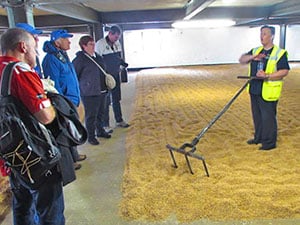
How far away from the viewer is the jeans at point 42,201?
Answer: 1.43 m

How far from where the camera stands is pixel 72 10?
437 centimetres

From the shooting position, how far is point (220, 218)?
2045 millimetres

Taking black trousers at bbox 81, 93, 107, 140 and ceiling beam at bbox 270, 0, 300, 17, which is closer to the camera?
black trousers at bbox 81, 93, 107, 140

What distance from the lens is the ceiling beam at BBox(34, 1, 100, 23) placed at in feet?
10.8

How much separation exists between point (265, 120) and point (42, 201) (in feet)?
7.83

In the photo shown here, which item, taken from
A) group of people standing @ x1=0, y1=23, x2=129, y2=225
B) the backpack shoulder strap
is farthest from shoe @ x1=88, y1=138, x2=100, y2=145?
the backpack shoulder strap

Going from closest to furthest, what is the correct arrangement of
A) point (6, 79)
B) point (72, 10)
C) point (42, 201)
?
point (6, 79)
point (42, 201)
point (72, 10)

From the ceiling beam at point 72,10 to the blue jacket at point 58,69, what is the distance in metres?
0.61

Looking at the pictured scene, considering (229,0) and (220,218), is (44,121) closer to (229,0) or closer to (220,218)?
(220,218)

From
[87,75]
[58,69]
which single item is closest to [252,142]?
[87,75]

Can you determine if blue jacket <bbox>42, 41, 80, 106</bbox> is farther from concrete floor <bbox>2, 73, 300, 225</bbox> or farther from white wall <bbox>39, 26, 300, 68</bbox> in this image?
white wall <bbox>39, 26, 300, 68</bbox>

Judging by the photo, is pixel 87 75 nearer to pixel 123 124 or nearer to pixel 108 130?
pixel 108 130

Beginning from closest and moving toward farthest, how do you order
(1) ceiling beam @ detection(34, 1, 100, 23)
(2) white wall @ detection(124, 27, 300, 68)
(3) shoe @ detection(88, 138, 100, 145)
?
(1) ceiling beam @ detection(34, 1, 100, 23), (3) shoe @ detection(88, 138, 100, 145), (2) white wall @ detection(124, 27, 300, 68)

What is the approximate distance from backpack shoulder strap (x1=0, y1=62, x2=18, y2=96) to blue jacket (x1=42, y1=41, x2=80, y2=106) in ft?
4.32
